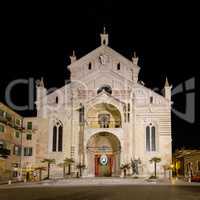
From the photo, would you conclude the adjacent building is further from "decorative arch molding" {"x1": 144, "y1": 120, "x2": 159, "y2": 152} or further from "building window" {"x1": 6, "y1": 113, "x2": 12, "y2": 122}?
"building window" {"x1": 6, "y1": 113, "x2": 12, "y2": 122}

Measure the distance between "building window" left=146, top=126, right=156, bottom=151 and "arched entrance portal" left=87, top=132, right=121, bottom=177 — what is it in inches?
189

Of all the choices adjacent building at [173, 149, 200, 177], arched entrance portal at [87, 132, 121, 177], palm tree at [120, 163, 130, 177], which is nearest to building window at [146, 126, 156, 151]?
palm tree at [120, 163, 130, 177]

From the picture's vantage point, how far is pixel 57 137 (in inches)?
2218

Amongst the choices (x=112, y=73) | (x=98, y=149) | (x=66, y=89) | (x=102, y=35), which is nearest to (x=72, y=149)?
(x=98, y=149)

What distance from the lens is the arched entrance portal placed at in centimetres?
5655

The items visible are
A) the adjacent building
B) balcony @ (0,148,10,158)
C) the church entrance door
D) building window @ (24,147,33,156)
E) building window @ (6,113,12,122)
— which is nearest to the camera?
balcony @ (0,148,10,158)

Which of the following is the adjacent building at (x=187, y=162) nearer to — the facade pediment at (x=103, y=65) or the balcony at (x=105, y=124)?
the balcony at (x=105, y=124)

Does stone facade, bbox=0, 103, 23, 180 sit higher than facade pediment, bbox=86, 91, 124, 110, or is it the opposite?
facade pediment, bbox=86, 91, 124, 110

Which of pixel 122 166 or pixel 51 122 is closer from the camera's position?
pixel 122 166

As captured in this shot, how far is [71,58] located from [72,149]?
1461 centimetres

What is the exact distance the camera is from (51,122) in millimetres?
56781

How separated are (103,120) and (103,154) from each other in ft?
17.9

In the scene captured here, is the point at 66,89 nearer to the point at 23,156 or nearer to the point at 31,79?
the point at 31,79

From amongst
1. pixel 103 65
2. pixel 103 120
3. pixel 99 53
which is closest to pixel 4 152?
pixel 103 120
